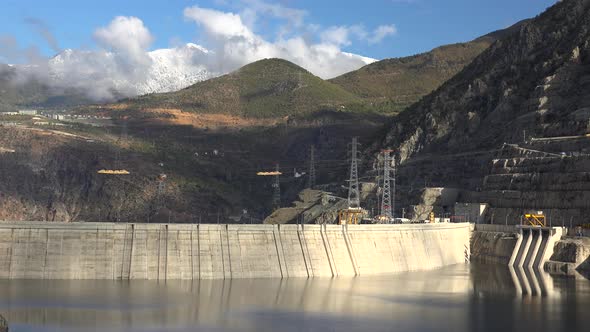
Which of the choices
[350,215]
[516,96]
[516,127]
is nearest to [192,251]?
[350,215]

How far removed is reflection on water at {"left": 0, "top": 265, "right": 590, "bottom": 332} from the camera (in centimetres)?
8012

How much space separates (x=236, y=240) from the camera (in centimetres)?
10500

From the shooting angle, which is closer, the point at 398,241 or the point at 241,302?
the point at 241,302

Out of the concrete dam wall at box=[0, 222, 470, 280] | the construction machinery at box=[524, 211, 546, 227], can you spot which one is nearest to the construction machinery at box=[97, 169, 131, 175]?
the concrete dam wall at box=[0, 222, 470, 280]

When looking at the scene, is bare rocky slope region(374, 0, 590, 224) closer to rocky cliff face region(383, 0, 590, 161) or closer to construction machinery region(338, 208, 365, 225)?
rocky cliff face region(383, 0, 590, 161)

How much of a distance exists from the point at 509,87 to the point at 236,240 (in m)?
80.3

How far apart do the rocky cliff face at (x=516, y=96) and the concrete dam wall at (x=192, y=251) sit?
44.0 metres

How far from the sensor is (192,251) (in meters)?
102

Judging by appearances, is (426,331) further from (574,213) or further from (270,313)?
(574,213)

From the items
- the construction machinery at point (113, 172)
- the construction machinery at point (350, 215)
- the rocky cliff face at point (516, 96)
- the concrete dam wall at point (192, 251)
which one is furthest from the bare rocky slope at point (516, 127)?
the construction machinery at point (113, 172)

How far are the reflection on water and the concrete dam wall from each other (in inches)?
84.1

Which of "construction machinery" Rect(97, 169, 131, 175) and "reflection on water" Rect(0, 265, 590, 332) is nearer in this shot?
"reflection on water" Rect(0, 265, 590, 332)

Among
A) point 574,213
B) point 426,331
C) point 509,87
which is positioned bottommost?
point 426,331

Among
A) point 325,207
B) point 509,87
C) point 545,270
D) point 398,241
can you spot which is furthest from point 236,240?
point 509,87
